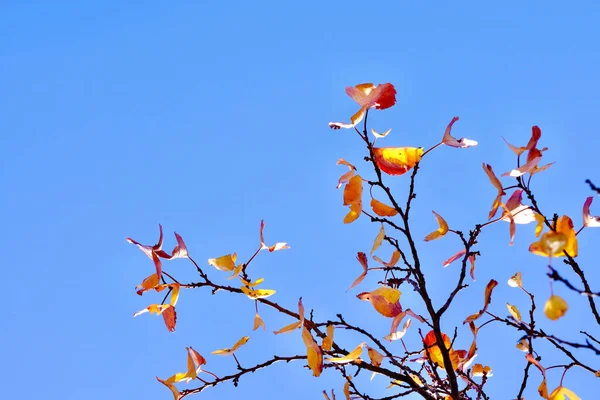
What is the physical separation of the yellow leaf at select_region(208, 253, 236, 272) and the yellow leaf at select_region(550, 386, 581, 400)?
65 cm

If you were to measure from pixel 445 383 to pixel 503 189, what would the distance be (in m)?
0.42

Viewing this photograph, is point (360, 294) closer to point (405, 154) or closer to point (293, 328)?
point (293, 328)

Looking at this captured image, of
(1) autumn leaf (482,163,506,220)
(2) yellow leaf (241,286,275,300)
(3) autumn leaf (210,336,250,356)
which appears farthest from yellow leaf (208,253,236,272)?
(1) autumn leaf (482,163,506,220)

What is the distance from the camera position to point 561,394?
1104 millimetres

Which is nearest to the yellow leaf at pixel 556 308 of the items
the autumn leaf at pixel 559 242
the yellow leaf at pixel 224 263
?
the autumn leaf at pixel 559 242

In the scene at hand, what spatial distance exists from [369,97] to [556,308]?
53 cm

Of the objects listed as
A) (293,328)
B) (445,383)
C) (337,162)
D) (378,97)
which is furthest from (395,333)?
(378,97)

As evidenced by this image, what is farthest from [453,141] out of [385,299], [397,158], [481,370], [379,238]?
[481,370]

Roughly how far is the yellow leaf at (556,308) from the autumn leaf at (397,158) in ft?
1.43

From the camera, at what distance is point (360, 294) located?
1.19 meters

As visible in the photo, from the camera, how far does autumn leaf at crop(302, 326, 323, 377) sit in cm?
112

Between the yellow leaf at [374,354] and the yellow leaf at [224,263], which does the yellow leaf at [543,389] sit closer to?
the yellow leaf at [374,354]

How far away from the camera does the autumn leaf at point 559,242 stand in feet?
A: 2.51

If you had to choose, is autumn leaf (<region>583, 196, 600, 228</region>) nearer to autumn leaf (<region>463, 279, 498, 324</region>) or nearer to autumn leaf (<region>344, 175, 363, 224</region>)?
autumn leaf (<region>463, 279, 498, 324</region>)
